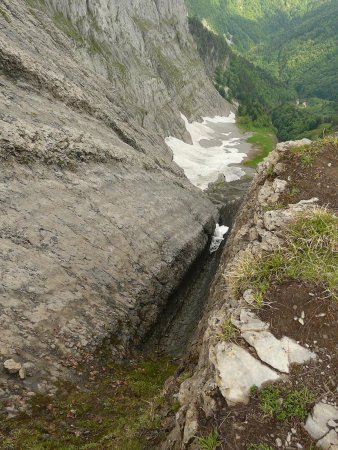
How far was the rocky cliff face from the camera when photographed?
49.0ft

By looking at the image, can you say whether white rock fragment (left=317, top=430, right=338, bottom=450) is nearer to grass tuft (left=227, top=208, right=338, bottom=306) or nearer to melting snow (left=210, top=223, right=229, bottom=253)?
grass tuft (left=227, top=208, right=338, bottom=306)

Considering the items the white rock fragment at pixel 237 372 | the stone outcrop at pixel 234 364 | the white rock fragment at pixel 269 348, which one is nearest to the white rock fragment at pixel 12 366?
the stone outcrop at pixel 234 364

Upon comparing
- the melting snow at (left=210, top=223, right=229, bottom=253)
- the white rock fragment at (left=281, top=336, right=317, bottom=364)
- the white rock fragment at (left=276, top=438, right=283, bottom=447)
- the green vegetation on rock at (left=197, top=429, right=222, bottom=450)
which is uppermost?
the white rock fragment at (left=281, top=336, right=317, bottom=364)

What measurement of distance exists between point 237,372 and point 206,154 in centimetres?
7515

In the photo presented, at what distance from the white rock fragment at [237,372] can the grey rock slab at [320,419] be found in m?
0.93

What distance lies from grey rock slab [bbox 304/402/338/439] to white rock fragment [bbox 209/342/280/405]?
0.93 m

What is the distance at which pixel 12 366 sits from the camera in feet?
41.1

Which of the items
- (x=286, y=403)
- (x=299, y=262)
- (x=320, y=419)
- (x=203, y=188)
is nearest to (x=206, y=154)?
(x=203, y=188)

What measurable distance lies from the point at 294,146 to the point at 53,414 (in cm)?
1714

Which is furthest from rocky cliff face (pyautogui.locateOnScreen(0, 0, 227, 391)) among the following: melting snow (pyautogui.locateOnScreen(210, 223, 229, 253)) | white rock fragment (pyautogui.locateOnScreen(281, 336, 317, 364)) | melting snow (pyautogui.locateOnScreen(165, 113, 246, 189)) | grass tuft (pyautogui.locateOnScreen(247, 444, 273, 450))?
melting snow (pyautogui.locateOnScreen(165, 113, 246, 189))

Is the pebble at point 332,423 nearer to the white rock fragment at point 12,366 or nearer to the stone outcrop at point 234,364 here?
the stone outcrop at point 234,364

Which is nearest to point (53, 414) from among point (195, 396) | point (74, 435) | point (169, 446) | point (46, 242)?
point (74, 435)

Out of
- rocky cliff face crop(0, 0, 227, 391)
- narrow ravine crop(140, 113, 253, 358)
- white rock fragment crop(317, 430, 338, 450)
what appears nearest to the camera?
white rock fragment crop(317, 430, 338, 450)

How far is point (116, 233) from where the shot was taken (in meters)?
20.6
